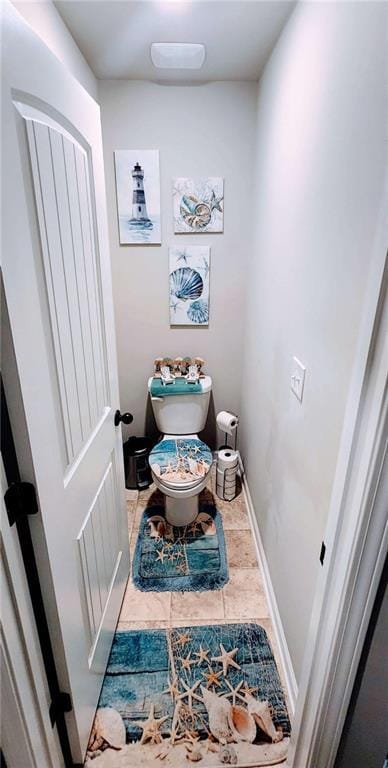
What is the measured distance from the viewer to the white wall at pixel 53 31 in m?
1.14

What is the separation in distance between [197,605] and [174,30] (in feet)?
7.87

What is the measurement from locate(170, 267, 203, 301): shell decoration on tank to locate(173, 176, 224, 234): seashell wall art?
231 mm

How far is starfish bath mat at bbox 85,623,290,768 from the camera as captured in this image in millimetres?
1190

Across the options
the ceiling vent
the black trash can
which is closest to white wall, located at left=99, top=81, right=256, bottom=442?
the black trash can

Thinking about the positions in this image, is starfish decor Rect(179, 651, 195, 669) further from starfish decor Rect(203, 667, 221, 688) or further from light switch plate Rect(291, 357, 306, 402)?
light switch plate Rect(291, 357, 306, 402)

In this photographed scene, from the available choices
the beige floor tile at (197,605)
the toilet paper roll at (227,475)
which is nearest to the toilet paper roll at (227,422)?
the toilet paper roll at (227,475)

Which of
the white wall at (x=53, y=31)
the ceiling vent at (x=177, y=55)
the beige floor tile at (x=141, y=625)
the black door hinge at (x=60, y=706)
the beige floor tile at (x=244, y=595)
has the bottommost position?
the beige floor tile at (x=141, y=625)

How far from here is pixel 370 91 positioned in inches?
29.5

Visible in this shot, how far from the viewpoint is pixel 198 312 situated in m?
2.33

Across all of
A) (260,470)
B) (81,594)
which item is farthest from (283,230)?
(81,594)

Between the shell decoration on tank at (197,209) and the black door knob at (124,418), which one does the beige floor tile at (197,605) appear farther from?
the shell decoration on tank at (197,209)

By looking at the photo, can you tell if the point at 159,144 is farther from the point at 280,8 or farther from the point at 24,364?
the point at 24,364

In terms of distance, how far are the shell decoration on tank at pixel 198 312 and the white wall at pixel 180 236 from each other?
0.04 metres

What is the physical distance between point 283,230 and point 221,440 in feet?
5.20
